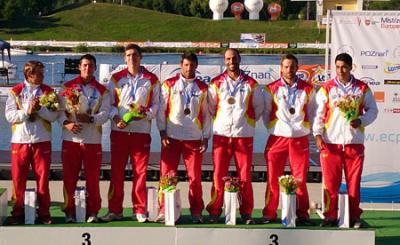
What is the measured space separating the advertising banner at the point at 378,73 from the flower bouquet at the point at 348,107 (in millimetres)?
1127

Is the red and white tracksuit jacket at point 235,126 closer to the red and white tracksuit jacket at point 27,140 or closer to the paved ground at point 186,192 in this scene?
the red and white tracksuit jacket at point 27,140

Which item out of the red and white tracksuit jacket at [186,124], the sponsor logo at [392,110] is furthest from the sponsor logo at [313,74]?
the red and white tracksuit jacket at [186,124]

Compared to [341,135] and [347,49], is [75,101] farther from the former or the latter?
[347,49]

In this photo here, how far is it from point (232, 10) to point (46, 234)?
2460 inches

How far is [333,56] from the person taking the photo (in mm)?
7223

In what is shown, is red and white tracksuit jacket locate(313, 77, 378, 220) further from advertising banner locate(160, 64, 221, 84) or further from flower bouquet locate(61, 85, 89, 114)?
advertising banner locate(160, 64, 221, 84)

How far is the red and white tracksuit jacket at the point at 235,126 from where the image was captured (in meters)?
6.12

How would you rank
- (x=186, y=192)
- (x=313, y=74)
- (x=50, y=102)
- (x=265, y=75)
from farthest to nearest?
(x=265, y=75)
(x=313, y=74)
(x=186, y=192)
(x=50, y=102)

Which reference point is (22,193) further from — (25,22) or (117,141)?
(25,22)

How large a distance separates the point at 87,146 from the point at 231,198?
1300mm

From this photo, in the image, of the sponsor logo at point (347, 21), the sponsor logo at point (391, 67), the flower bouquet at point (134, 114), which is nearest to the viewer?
the flower bouquet at point (134, 114)

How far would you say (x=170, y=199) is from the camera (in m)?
5.99

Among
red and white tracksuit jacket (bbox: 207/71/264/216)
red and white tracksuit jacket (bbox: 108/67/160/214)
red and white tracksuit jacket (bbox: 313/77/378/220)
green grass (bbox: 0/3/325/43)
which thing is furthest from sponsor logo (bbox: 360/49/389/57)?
green grass (bbox: 0/3/325/43)

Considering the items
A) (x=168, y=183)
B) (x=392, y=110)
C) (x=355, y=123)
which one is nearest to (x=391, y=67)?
(x=392, y=110)
